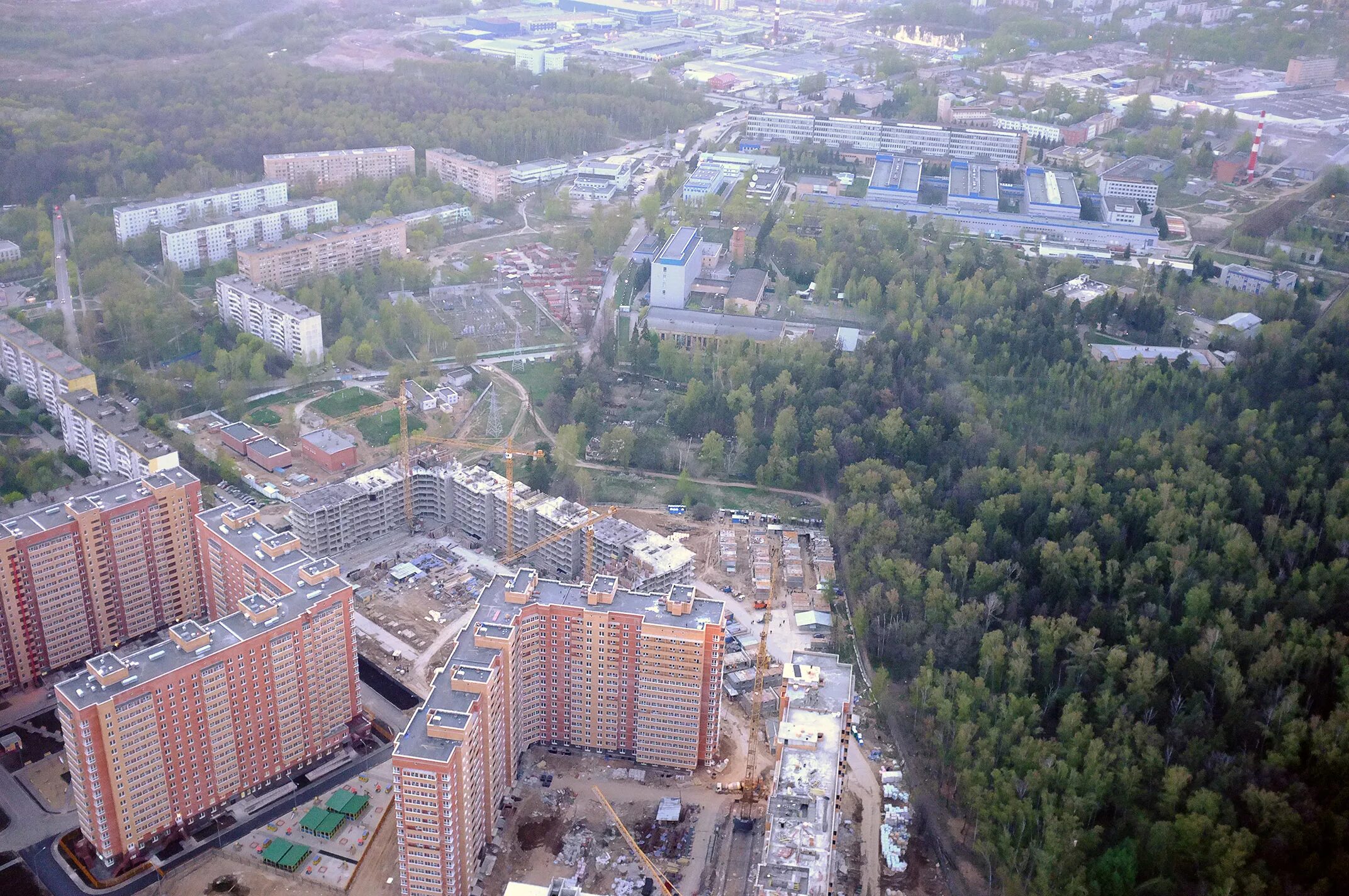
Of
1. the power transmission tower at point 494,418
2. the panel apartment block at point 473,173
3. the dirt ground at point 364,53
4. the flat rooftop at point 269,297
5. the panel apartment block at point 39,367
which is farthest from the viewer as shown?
the dirt ground at point 364,53

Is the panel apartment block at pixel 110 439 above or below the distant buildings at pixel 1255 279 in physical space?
below

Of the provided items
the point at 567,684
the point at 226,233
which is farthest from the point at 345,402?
the point at 567,684

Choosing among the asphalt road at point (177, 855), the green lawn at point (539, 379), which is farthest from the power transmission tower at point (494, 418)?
the asphalt road at point (177, 855)

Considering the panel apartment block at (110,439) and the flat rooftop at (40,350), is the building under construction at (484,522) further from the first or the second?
the flat rooftop at (40,350)

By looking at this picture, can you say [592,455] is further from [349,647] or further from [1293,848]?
[1293,848]

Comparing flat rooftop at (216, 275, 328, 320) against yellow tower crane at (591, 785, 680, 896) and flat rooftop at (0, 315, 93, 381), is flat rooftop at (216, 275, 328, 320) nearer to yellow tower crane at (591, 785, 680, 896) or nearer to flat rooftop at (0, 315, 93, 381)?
flat rooftop at (0, 315, 93, 381)

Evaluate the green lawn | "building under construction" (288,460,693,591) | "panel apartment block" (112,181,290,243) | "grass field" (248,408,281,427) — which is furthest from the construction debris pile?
"panel apartment block" (112,181,290,243)
